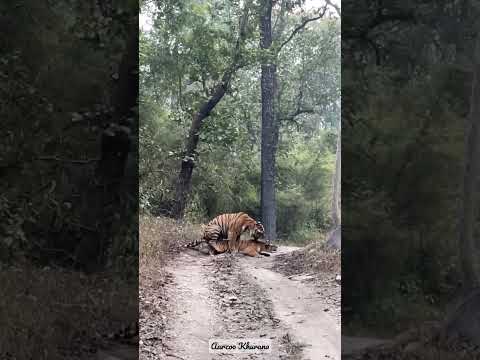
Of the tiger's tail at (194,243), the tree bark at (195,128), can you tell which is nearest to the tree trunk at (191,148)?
the tree bark at (195,128)

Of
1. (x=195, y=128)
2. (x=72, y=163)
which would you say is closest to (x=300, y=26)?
(x=195, y=128)

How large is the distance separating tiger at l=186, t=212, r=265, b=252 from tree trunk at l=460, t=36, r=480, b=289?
1.04 m

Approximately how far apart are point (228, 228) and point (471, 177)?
1258 mm

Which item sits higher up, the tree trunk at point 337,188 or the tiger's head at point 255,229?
the tree trunk at point 337,188

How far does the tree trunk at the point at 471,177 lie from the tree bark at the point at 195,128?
3.91 feet

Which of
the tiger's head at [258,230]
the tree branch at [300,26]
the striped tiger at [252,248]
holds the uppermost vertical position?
the tree branch at [300,26]

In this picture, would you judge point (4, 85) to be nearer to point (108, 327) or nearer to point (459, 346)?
point (108, 327)

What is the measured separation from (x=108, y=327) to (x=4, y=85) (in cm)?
127

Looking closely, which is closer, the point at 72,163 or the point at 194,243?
the point at 72,163

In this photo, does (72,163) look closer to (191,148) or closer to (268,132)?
(191,148)

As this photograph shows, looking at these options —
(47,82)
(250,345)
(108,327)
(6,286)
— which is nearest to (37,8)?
(47,82)

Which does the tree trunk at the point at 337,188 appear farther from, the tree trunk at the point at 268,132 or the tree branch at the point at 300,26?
the tree branch at the point at 300,26

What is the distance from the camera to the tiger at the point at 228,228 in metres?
2.97

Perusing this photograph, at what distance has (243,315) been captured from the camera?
286 cm
